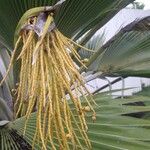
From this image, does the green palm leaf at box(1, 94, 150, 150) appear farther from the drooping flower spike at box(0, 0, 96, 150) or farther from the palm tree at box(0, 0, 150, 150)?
the drooping flower spike at box(0, 0, 96, 150)

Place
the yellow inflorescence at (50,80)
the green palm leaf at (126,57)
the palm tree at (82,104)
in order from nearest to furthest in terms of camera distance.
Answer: the yellow inflorescence at (50,80), the palm tree at (82,104), the green palm leaf at (126,57)

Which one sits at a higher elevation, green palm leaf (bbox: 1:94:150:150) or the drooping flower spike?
the drooping flower spike

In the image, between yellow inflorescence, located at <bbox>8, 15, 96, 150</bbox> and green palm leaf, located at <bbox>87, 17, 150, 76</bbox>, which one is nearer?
yellow inflorescence, located at <bbox>8, 15, 96, 150</bbox>

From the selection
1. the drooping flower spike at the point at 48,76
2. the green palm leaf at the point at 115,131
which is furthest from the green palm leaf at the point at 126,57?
the drooping flower spike at the point at 48,76

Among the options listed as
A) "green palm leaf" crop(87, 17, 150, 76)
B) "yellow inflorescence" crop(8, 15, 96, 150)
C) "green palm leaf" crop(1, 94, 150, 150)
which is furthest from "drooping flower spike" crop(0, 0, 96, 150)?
"green palm leaf" crop(87, 17, 150, 76)

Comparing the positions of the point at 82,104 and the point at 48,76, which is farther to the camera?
the point at 82,104

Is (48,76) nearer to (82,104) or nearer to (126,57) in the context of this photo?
(82,104)

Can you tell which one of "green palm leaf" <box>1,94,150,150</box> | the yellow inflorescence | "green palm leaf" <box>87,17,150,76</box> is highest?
"green palm leaf" <box>87,17,150,76</box>

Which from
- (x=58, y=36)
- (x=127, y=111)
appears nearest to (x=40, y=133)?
(x=58, y=36)

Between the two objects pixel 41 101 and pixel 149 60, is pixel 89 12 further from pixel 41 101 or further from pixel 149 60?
pixel 41 101

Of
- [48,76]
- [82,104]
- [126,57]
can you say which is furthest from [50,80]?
[126,57]

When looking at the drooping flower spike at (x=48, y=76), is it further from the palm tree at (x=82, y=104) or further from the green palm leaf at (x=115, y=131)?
the green palm leaf at (x=115, y=131)

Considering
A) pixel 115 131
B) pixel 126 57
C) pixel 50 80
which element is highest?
pixel 126 57

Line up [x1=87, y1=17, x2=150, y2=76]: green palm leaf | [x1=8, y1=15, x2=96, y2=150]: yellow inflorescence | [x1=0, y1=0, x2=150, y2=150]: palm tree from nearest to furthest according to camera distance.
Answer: [x1=8, y1=15, x2=96, y2=150]: yellow inflorescence, [x1=0, y1=0, x2=150, y2=150]: palm tree, [x1=87, y1=17, x2=150, y2=76]: green palm leaf
